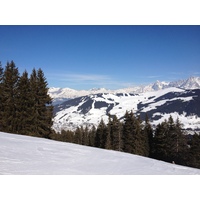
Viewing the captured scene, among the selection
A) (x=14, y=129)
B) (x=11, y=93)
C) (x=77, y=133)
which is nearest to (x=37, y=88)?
(x=11, y=93)

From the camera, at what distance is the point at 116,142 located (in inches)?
1828

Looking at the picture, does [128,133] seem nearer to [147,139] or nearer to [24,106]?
[147,139]

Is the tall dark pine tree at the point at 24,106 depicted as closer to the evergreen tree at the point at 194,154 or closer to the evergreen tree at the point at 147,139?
the evergreen tree at the point at 147,139

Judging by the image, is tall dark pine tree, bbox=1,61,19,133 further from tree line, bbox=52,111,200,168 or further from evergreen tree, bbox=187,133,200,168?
evergreen tree, bbox=187,133,200,168

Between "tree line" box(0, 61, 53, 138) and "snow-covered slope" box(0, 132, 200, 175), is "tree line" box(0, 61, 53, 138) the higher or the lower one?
the higher one

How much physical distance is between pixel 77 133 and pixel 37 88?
56223 mm

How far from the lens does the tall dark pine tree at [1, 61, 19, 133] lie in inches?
1233

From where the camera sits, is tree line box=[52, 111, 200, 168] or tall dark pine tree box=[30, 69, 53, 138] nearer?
tall dark pine tree box=[30, 69, 53, 138]

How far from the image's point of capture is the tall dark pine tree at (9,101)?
31328 mm

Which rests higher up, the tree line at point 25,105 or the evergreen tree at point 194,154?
the tree line at point 25,105

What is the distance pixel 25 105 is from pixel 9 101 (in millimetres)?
2449

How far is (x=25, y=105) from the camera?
31922mm

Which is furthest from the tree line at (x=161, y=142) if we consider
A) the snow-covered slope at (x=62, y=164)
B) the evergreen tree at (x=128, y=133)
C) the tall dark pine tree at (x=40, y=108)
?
the snow-covered slope at (x=62, y=164)

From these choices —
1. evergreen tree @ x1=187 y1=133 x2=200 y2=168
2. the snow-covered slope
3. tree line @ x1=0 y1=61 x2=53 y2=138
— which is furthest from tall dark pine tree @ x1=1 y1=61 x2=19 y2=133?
evergreen tree @ x1=187 y1=133 x2=200 y2=168
